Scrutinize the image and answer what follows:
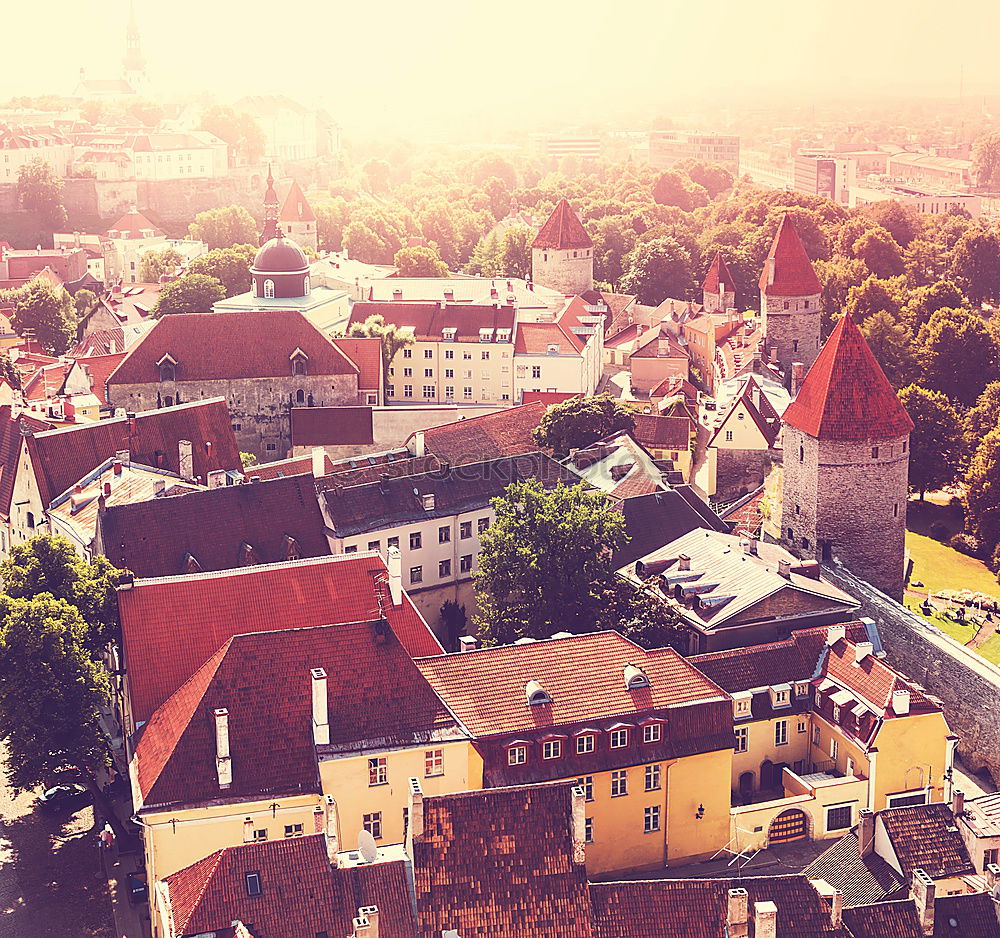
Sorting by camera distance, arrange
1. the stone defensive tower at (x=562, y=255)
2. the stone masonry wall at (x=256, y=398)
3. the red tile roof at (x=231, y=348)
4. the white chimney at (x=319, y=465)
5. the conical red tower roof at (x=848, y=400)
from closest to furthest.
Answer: the conical red tower roof at (x=848, y=400) → the white chimney at (x=319, y=465) → the stone masonry wall at (x=256, y=398) → the red tile roof at (x=231, y=348) → the stone defensive tower at (x=562, y=255)

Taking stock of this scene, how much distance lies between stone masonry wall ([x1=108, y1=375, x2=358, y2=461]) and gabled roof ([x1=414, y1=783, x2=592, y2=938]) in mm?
37578

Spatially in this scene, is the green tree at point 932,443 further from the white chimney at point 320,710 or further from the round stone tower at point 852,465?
the white chimney at point 320,710

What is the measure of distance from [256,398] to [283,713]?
33408mm

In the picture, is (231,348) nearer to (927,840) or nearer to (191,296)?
(191,296)

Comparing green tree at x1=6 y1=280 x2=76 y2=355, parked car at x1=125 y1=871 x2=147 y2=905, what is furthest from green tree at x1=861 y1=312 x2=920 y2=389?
parked car at x1=125 y1=871 x2=147 y2=905

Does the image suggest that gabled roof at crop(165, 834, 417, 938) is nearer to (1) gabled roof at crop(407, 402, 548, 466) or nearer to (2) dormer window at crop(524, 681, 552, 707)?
(2) dormer window at crop(524, 681, 552, 707)

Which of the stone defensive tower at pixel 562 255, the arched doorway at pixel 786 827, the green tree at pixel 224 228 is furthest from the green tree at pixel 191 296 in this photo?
the arched doorway at pixel 786 827

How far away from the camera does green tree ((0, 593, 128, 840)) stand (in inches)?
1382

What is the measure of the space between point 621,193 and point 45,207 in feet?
220

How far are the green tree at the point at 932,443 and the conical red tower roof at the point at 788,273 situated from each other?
38.8 ft

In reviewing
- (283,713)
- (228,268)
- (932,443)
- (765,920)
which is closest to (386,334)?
(932,443)

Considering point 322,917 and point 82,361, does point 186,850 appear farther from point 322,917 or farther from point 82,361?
point 82,361

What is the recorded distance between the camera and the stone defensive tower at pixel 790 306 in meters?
79.1

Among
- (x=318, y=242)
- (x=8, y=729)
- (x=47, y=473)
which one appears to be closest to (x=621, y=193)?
(x=318, y=242)
